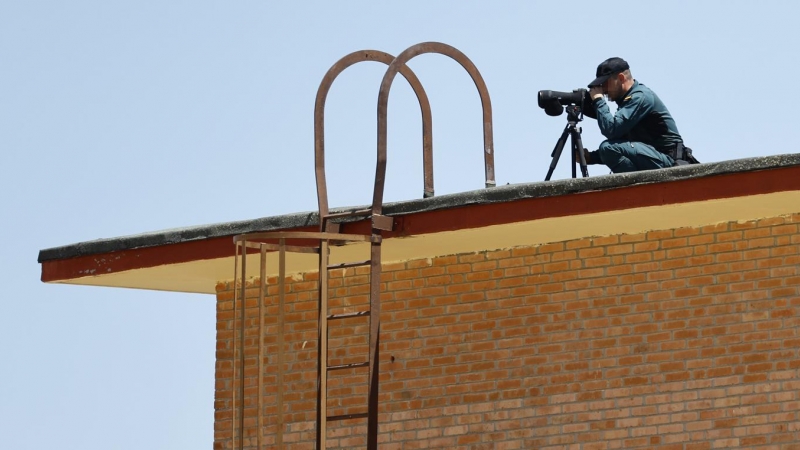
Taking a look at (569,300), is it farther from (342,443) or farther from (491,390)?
(342,443)

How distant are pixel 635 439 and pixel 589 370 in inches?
25.5

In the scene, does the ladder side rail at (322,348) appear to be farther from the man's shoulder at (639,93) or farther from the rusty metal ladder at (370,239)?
the man's shoulder at (639,93)

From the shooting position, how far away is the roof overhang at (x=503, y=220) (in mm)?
10406

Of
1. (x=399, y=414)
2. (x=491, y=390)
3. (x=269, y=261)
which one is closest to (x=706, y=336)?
(x=491, y=390)

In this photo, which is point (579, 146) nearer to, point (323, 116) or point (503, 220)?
point (503, 220)

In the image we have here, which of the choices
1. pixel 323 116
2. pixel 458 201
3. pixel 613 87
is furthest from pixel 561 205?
pixel 323 116

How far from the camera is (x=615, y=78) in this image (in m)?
12.2

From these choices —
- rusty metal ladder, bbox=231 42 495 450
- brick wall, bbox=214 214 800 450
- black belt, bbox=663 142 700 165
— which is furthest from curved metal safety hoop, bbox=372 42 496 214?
black belt, bbox=663 142 700 165

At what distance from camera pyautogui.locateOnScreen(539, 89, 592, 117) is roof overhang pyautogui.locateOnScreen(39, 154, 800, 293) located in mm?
1098

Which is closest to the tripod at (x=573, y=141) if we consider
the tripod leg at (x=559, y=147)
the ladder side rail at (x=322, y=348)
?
the tripod leg at (x=559, y=147)

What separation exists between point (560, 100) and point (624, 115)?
0.58 meters

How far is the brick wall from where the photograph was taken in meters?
11.1

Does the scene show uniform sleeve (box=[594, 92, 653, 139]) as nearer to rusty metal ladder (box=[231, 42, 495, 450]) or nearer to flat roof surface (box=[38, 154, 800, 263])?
rusty metal ladder (box=[231, 42, 495, 450])

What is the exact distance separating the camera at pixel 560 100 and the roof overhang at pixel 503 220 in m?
1.10
